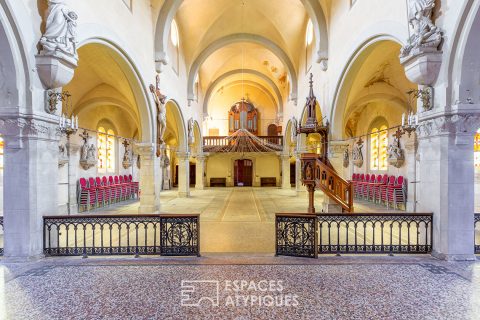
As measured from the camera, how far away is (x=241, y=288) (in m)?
3.56

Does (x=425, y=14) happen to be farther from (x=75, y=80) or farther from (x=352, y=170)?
(x=352, y=170)

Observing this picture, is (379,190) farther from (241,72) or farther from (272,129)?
(272,129)

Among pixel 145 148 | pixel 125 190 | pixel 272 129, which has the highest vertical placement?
pixel 272 129

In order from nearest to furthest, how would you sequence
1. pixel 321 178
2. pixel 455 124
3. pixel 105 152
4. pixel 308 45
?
pixel 455 124
pixel 321 178
pixel 308 45
pixel 105 152

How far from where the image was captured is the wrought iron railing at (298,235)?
4.73 meters

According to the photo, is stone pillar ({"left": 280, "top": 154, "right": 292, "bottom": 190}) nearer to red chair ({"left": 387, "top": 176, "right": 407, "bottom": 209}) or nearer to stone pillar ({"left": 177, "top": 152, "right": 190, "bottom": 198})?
stone pillar ({"left": 177, "top": 152, "right": 190, "bottom": 198})

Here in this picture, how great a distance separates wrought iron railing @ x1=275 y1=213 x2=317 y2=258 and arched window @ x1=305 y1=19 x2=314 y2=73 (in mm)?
9173

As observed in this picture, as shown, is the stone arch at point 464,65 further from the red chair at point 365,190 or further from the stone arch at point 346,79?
the red chair at point 365,190

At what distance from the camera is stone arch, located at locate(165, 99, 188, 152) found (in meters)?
12.6

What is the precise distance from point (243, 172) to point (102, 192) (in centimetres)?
1382

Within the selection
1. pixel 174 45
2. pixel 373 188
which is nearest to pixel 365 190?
pixel 373 188

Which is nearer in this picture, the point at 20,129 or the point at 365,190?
the point at 20,129

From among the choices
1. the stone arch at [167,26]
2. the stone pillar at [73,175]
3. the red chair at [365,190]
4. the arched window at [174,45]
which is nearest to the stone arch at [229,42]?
the arched window at [174,45]

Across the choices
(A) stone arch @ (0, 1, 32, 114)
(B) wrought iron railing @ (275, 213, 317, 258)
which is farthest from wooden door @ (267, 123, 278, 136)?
(A) stone arch @ (0, 1, 32, 114)
